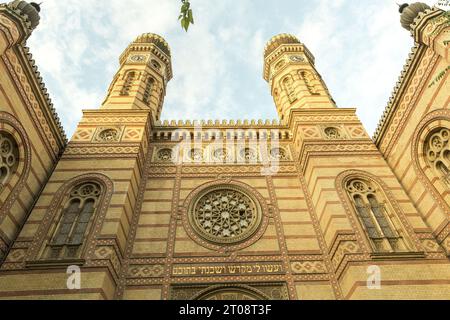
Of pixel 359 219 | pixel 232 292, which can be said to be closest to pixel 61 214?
pixel 232 292

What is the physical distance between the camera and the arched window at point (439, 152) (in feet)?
26.1

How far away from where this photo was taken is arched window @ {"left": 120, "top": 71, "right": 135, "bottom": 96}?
12770 millimetres

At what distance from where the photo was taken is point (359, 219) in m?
8.01

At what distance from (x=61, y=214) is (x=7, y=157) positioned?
75.1 inches

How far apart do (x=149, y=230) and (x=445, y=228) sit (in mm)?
7466

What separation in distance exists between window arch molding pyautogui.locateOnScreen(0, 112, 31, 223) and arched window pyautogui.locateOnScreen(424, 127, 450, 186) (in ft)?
35.1

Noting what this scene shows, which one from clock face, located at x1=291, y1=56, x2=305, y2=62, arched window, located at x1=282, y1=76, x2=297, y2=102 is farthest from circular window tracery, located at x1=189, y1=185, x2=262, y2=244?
clock face, located at x1=291, y1=56, x2=305, y2=62

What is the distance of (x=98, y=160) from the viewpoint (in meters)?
9.43

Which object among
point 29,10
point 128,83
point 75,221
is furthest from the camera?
point 128,83

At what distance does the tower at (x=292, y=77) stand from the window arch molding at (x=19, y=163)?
8586 mm

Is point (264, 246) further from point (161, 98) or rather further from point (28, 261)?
point (161, 98)

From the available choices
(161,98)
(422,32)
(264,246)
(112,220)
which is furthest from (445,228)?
(161,98)

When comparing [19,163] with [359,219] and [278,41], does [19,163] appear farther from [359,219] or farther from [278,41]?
[278,41]

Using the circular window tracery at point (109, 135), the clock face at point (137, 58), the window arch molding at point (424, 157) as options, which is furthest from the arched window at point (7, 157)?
the window arch molding at point (424, 157)
